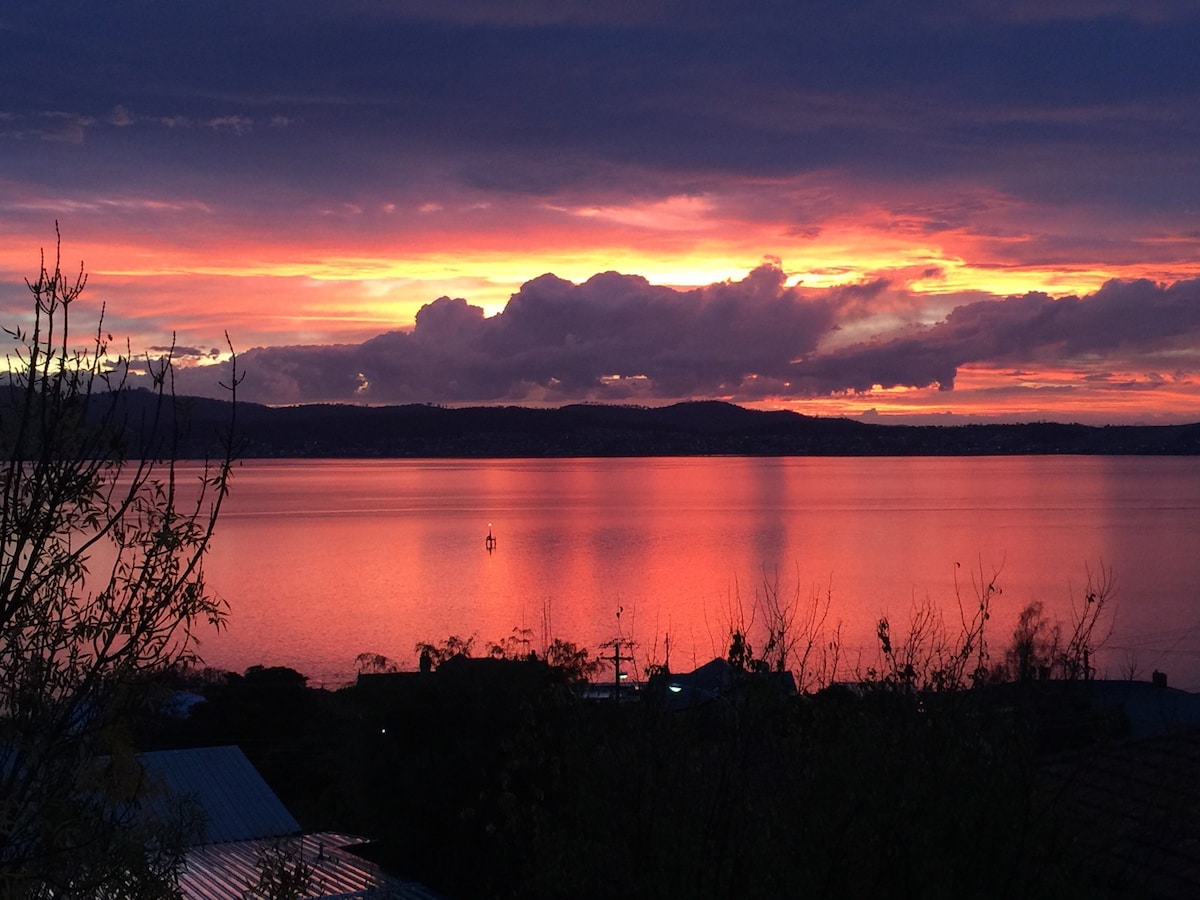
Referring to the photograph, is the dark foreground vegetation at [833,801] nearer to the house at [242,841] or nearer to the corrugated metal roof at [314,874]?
the house at [242,841]

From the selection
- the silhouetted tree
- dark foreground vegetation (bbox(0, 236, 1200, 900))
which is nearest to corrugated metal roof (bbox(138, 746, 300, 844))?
dark foreground vegetation (bbox(0, 236, 1200, 900))

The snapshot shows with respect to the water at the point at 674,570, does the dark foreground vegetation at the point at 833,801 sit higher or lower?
higher

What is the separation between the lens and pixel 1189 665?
4284cm

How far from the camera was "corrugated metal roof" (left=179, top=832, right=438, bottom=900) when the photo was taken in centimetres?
1305

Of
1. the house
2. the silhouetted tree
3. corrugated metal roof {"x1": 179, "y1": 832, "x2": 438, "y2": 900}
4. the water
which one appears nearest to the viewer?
the silhouetted tree

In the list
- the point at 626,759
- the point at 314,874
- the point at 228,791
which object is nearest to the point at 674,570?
the point at 228,791

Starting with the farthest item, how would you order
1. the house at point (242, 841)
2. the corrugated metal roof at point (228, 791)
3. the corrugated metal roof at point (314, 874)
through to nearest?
the corrugated metal roof at point (228, 791) → the house at point (242, 841) → the corrugated metal roof at point (314, 874)

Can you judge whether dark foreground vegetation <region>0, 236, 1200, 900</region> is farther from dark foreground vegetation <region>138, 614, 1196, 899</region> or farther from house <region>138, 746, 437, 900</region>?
house <region>138, 746, 437, 900</region>

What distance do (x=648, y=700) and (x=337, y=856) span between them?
964 centimetres

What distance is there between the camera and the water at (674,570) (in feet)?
156

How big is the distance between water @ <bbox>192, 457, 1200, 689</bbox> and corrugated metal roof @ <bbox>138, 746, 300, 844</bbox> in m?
6.60

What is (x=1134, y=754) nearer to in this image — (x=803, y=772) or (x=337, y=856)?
(x=803, y=772)

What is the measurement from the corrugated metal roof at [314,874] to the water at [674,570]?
434 centimetres

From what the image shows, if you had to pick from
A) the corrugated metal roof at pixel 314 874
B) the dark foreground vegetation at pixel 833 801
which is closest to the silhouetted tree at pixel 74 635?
the dark foreground vegetation at pixel 833 801
